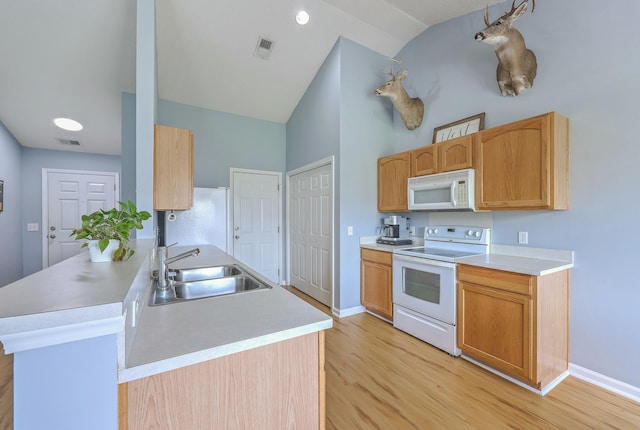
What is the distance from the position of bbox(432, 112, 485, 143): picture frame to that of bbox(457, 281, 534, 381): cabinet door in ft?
5.12

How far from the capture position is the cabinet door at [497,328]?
6.28 feet

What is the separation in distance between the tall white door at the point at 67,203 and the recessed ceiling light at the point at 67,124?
101 cm

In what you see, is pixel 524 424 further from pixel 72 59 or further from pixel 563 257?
pixel 72 59

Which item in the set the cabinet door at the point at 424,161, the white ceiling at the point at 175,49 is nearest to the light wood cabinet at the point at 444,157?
the cabinet door at the point at 424,161

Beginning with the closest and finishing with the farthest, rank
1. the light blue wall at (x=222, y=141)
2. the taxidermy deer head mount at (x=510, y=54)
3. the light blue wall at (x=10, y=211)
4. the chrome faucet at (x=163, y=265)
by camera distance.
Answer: the chrome faucet at (x=163, y=265), the taxidermy deer head mount at (x=510, y=54), the light blue wall at (x=10, y=211), the light blue wall at (x=222, y=141)

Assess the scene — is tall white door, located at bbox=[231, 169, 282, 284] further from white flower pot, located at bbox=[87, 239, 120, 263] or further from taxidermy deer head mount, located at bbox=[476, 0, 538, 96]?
taxidermy deer head mount, located at bbox=[476, 0, 538, 96]

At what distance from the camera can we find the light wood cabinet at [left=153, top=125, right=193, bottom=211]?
7.51 feet

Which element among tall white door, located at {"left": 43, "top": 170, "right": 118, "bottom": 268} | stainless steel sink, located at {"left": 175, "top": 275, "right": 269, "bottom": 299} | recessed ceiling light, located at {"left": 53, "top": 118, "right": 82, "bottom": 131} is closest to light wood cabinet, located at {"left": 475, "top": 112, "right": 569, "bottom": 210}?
stainless steel sink, located at {"left": 175, "top": 275, "right": 269, "bottom": 299}

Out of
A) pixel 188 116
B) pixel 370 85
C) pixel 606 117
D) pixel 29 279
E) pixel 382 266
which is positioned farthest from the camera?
pixel 188 116

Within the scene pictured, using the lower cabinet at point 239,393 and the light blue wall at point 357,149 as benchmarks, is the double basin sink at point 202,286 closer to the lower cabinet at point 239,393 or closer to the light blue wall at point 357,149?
the lower cabinet at point 239,393

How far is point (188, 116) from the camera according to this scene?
399cm

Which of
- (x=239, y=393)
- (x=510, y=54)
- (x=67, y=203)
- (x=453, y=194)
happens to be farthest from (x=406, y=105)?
(x=67, y=203)

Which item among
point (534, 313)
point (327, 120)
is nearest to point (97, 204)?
point (327, 120)

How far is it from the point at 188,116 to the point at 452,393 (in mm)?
4454
